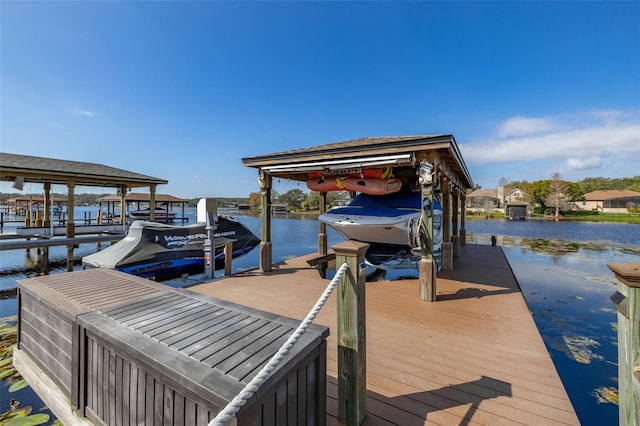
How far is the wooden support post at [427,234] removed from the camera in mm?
4777

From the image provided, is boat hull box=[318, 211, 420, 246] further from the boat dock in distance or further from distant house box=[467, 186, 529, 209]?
distant house box=[467, 186, 529, 209]

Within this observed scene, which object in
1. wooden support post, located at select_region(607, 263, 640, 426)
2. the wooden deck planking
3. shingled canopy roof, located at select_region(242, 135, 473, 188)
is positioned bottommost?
the wooden deck planking

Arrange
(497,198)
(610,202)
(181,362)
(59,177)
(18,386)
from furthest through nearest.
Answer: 1. (497,198)
2. (610,202)
3. (59,177)
4. (18,386)
5. (181,362)

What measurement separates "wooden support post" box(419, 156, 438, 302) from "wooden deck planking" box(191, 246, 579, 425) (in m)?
0.26

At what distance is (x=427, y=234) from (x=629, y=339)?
142 inches

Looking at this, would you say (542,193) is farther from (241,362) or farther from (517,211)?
(241,362)

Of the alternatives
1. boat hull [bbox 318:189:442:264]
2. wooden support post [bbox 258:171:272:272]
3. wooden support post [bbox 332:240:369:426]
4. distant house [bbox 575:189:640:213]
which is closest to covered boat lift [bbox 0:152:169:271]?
wooden support post [bbox 258:171:272:272]

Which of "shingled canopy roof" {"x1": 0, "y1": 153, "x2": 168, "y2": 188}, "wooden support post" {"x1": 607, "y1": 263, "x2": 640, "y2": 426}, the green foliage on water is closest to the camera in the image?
"wooden support post" {"x1": 607, "y1": 263, "x2": 640, "y2": 426}

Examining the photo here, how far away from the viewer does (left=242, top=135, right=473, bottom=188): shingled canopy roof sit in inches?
186

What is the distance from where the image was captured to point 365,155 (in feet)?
17.7

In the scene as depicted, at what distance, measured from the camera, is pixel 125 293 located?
2.83 meters

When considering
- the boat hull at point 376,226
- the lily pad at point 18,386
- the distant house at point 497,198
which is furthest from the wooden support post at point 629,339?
the distant house at point 497,198

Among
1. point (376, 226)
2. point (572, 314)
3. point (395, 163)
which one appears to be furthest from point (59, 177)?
point (572, 314)

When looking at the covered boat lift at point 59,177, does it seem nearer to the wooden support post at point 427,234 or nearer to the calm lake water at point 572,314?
the calm lake water at point 572,314
